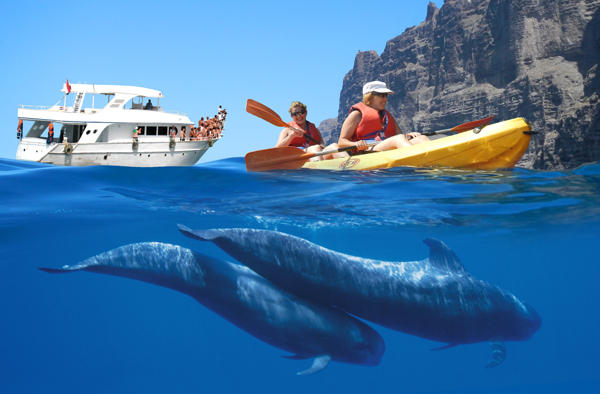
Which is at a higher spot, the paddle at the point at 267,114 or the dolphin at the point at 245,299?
the paddle at the point at 267,114

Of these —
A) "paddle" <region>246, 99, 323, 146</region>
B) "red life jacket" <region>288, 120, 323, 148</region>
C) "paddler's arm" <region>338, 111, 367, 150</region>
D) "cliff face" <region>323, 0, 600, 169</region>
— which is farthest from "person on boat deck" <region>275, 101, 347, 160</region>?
"cliff face" <region>323, 0, 600, 169</region>

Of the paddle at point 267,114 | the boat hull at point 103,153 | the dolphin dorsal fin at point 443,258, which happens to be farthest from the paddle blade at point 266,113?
the boat hull at point 103,153

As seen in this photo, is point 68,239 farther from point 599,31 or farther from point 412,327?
point 599,31

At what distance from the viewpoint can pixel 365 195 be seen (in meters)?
7.55

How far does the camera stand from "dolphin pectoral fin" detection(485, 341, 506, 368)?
5632 millimetres

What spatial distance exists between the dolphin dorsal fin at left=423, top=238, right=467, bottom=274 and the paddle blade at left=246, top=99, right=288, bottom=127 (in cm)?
486

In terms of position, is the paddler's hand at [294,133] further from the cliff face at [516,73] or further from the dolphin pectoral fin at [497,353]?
the cliff face at [516,73]

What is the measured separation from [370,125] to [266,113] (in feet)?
7.67

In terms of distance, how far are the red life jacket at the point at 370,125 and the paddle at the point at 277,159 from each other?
92 cm

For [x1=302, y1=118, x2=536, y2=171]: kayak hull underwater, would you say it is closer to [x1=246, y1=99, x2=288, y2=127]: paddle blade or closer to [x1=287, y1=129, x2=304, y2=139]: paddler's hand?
[x1=287, y1=129, x2=304, y2=139]: paddler's hand

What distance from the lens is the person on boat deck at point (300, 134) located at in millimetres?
9789

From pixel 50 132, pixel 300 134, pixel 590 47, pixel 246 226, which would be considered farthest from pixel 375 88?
pixel 590 47

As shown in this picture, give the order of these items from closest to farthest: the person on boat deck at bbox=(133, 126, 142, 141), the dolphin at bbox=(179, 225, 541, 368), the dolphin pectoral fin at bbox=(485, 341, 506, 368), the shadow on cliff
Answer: the dolphin at bbox=(179, 225, 541, 368)
the dolphin pectoral fin at bbox=(485, 341, 506, 368)
the person on boat deck at bbox=(133, 126, 142, 141)
the shadow on cliff

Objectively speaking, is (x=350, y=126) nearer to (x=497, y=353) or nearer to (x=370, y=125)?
(x=370, y=125)
